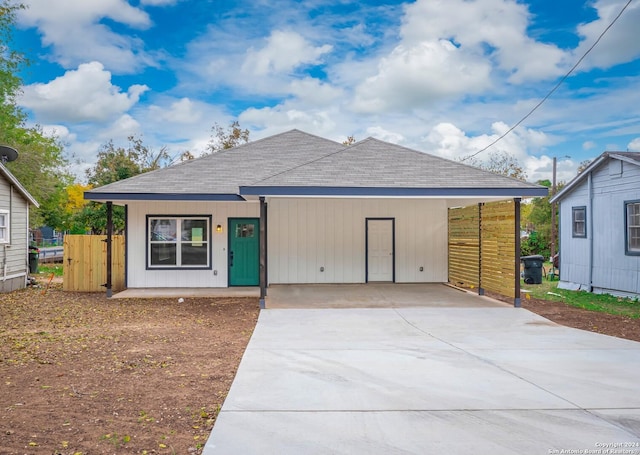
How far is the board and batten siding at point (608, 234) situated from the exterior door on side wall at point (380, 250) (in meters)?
5.87

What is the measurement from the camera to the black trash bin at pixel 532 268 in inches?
647

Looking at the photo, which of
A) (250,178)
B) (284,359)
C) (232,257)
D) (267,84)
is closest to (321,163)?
(250,178)

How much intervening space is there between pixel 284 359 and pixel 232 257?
25.4 feet

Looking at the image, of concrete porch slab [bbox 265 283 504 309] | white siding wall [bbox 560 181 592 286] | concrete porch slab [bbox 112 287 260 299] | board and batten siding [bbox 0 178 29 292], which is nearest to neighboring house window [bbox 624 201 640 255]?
white siding wall [bbox 560 181 592 286]

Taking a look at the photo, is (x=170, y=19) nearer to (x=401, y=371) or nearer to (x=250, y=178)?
(x=250, y=178)

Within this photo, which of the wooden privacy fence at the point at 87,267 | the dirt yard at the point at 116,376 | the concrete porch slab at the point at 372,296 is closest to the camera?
the dirt yard at the point at 116,376

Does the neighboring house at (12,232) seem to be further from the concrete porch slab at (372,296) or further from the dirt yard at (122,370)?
the concrete porch slab at (372,296)

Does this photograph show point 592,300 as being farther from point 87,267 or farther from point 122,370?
point 87,267

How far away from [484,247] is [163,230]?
28.9 feet

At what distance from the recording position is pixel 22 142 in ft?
89.0

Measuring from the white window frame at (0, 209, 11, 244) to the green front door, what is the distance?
674 centimetres

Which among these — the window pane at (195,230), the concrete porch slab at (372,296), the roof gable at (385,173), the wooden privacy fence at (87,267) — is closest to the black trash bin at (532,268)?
the concrete porch slab at (372,296)

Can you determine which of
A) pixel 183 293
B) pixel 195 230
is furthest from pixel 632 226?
pixel 183 293

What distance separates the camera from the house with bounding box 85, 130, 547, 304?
38.0 ft
